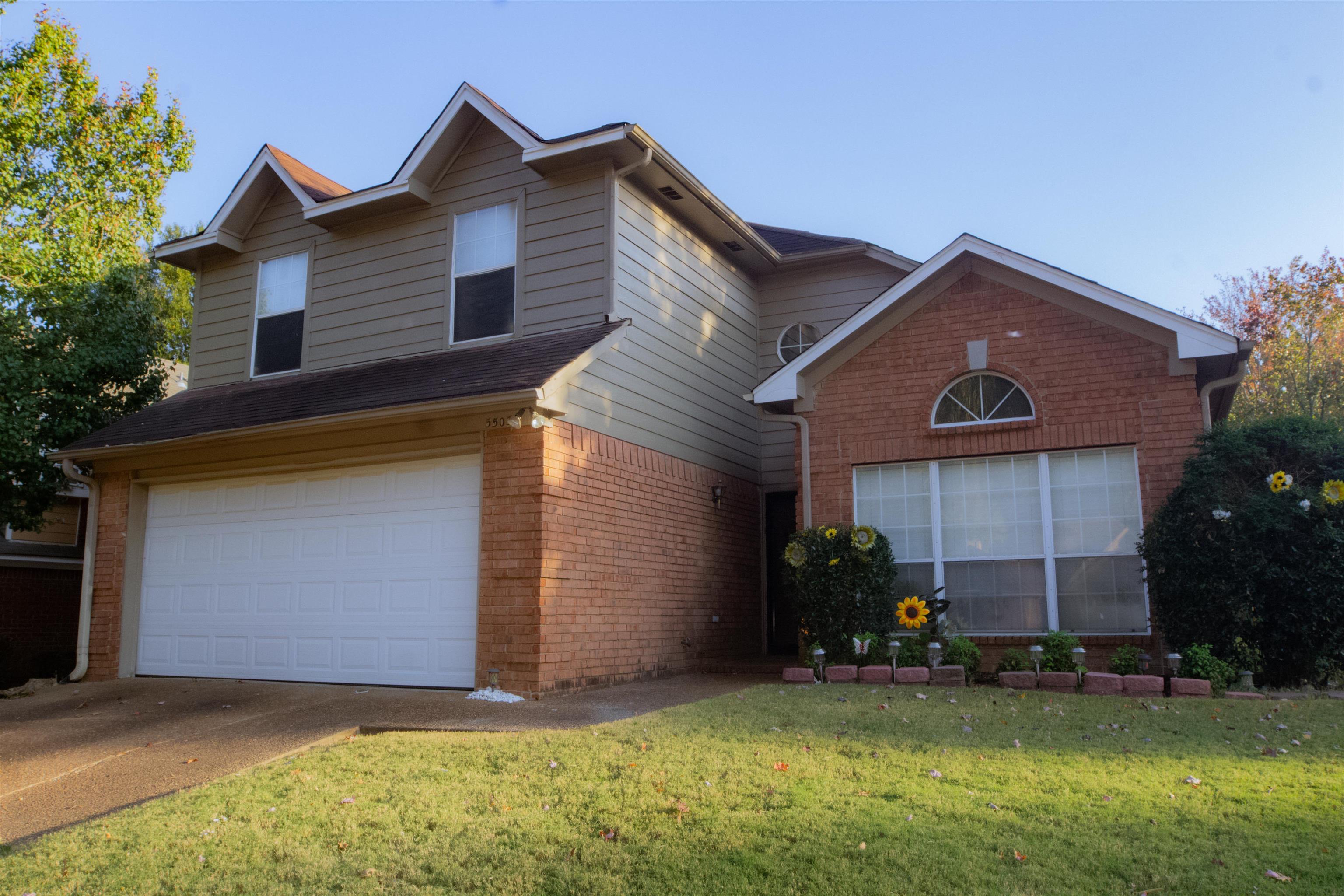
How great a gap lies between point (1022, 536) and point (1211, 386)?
2366 mm

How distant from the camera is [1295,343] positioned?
25.6 m

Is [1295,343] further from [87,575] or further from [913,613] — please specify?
[87,575]

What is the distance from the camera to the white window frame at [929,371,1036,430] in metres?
10.3

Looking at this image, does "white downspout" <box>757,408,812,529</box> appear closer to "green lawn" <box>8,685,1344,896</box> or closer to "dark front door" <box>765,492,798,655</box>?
"dark front door" <box>765,492,798,655</box>

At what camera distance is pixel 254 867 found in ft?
13.5

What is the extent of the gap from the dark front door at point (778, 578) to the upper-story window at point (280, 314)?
22.5 feet

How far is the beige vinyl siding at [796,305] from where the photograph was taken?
1360 cm

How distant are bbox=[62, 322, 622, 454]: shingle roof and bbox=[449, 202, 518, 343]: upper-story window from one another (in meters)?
0.34

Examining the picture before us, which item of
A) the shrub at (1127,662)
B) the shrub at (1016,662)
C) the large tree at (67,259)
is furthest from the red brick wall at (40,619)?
the shrub at (1127,662)

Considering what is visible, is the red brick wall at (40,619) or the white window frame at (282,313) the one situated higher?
the white window frame at (282,313)

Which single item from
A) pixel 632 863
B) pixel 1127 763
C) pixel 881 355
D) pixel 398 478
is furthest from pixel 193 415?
pixel 1127 763

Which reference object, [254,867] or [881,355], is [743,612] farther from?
[254,867]

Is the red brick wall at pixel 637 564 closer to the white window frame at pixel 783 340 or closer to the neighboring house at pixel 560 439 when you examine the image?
the neighboring house at pixel 560 439

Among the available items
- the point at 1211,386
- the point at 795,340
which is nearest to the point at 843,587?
the point at 1211,386
